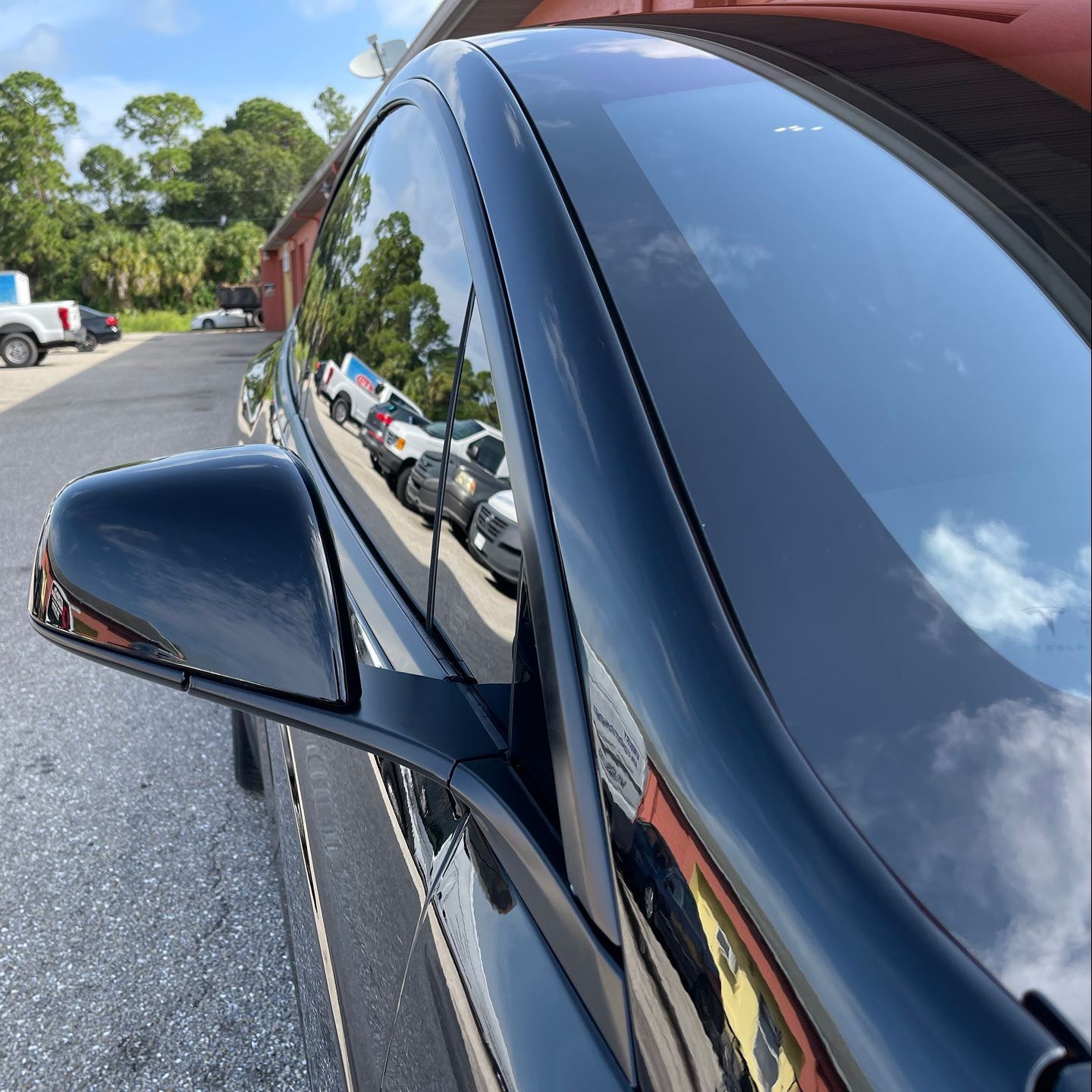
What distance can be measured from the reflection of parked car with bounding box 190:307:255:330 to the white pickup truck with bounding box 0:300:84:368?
1055 inches

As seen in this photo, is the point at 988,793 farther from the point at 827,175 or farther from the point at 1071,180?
the point at 827,175

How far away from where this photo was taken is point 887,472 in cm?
65

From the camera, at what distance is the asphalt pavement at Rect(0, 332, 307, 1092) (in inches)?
72.4

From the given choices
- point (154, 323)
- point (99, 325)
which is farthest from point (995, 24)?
point (154, 323)

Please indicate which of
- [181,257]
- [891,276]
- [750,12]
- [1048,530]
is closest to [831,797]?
[1048,530]

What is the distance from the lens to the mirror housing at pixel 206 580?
78 cm

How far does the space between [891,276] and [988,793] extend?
16.7 inches

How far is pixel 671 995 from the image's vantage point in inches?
22.0

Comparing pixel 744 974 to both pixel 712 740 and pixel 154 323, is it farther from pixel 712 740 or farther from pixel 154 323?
pixel 154 323

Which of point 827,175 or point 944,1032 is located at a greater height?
point 827,175

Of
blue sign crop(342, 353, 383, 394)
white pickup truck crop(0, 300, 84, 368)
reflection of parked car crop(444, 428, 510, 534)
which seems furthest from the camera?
white pickup truck crop(0, 300, 84, 368)

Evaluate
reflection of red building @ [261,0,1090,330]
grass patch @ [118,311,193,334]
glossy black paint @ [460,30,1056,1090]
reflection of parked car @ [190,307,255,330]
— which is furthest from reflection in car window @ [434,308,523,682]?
grass patch @ [118,311,193,334]

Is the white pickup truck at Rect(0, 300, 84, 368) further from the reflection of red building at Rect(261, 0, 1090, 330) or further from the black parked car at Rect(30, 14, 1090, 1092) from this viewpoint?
the black parked car at Rect(30, 14, 1090, 1092)

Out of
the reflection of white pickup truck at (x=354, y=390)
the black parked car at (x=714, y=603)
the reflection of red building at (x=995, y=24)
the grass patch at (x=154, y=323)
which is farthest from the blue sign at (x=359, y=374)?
the grass patch at (x=154, y=323)
